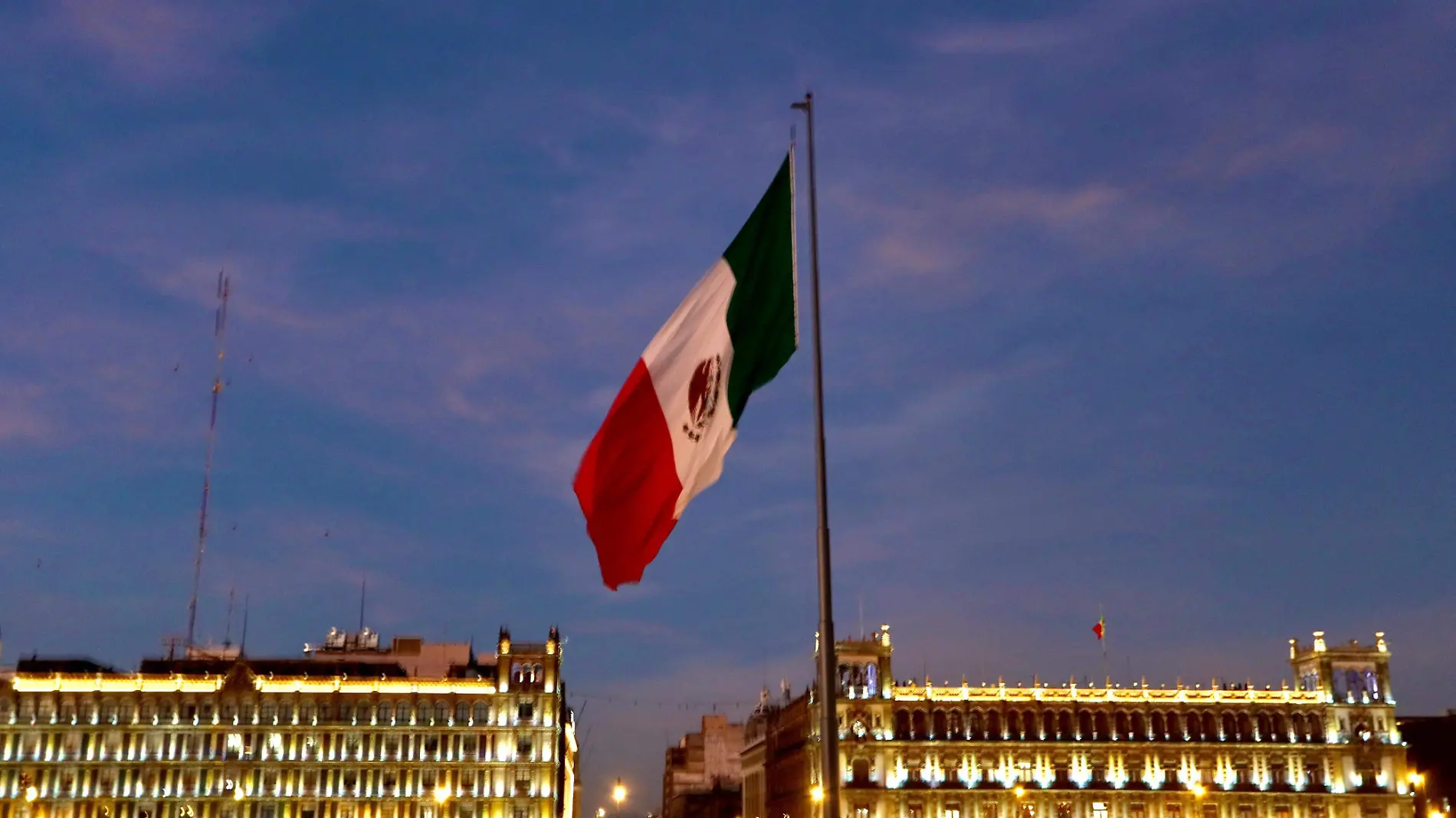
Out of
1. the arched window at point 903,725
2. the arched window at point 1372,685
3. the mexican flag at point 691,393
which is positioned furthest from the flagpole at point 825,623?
the arched window at point 1372,685

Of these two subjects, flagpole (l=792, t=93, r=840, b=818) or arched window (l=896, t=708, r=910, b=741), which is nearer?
flagpole (l=792, t=93, r=840, b=818)

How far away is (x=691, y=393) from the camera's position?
21.6 metres

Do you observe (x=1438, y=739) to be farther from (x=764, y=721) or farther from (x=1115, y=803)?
(x=764, y=721)

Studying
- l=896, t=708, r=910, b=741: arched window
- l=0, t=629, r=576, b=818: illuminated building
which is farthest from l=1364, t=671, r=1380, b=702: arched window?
l=0, t=629, r=576, b=818: illuminated building

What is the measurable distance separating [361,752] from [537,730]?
16.1 m

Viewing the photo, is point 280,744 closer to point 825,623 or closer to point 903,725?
point 903,725

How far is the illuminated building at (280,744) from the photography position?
12900cm

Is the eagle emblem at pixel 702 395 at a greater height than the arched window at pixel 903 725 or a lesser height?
lesser

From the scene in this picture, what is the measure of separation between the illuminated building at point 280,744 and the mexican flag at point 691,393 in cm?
11183

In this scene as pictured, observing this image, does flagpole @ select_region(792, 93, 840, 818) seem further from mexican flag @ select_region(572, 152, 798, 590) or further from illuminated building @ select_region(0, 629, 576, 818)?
illuminated building @ select_region(0, 629, 576, 818)

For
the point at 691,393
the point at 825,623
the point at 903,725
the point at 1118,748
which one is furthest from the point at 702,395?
the point at 1118,748

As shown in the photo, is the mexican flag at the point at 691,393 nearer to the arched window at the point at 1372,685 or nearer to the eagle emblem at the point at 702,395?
the eagle emblem at the point at 702,395

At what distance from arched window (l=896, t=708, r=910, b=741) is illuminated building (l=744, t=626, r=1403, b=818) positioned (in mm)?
102

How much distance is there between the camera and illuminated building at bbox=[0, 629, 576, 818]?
423ft
